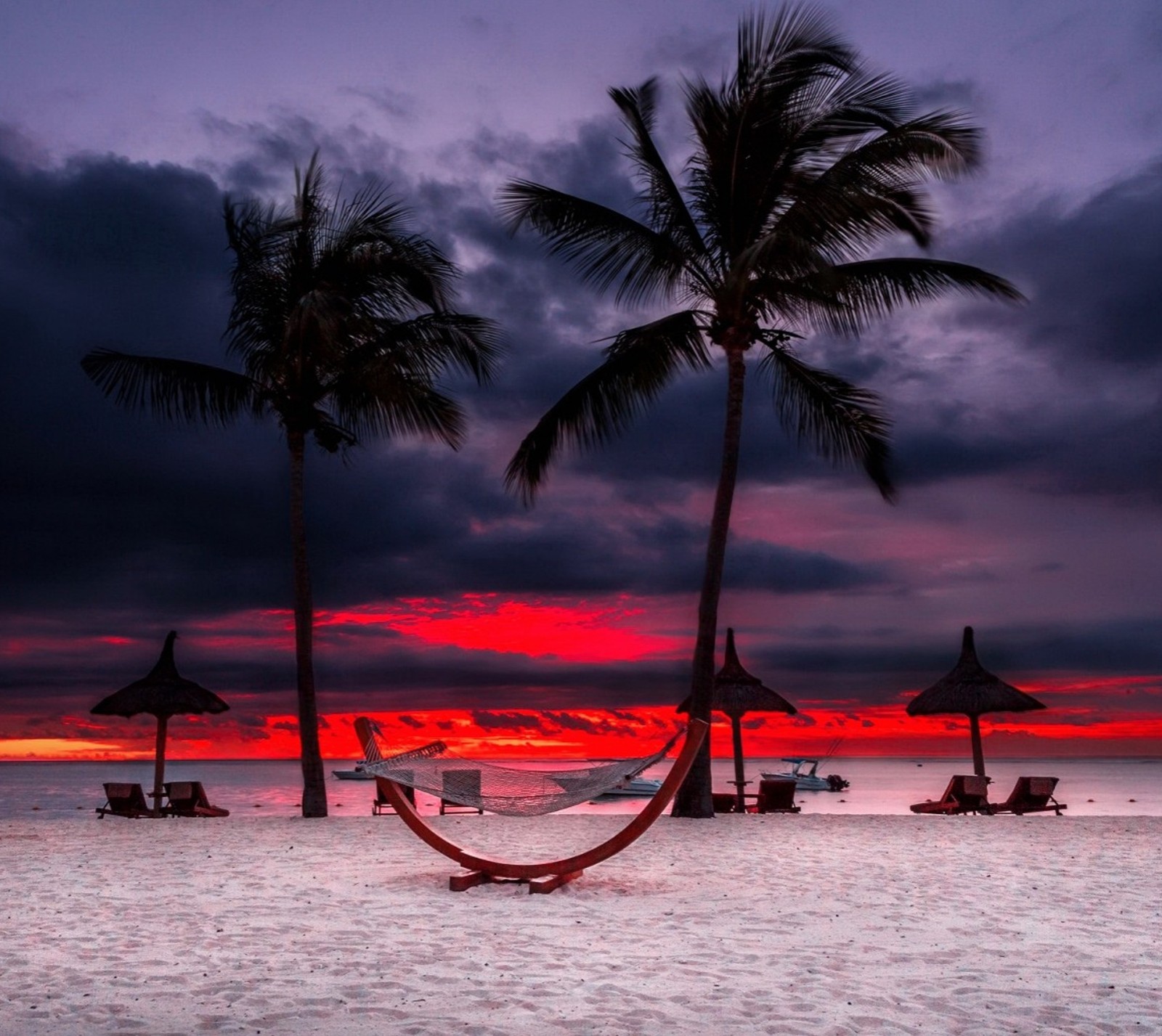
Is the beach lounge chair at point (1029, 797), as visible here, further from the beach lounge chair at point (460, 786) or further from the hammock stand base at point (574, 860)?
the hammock stand base at point (574, 860)

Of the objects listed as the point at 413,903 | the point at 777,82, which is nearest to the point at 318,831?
the point at 413,903

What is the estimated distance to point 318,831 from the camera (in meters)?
12.2

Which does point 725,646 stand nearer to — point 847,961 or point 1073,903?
point 1073,903

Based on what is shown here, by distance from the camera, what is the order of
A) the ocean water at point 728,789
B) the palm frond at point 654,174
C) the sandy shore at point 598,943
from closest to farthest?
the sandy shore at point 598,943 → the palm frond at point 654,174 → the ocean water at point 728,789

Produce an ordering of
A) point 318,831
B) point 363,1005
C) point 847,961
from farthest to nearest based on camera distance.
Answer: point 318,831 < point 847,961 < point 363,1005

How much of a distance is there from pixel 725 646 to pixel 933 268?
23.6ft

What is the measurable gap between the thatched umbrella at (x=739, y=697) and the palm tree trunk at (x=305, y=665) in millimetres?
5869

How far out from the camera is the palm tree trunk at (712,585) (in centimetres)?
1356

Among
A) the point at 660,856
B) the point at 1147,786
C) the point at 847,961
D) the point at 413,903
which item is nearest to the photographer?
the point at 847,961

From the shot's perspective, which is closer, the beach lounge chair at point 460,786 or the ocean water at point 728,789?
the beach lounge chair at point 460,786

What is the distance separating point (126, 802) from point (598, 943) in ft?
40.1

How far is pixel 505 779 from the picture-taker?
7785 millimetres

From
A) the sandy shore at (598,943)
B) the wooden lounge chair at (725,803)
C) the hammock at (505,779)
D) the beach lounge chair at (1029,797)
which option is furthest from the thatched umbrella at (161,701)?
the beach lounge chair at (1029,797)

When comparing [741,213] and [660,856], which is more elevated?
[741,213]
